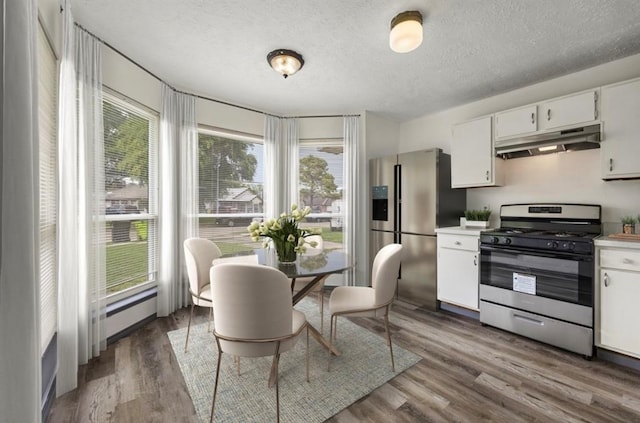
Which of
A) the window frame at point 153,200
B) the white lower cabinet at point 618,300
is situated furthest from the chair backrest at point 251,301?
the white lower cabinet at point 618,300

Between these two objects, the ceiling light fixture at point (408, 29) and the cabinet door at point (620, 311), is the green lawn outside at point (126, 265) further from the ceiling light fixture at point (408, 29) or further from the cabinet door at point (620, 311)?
the cabinet door at point (620, 311)

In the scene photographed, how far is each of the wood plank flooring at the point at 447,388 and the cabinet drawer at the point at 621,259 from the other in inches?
31.4

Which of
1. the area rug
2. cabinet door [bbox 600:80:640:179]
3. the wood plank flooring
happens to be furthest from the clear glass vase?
cabinet door [bbox 600:80:640:179]

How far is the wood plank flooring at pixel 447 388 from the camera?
A: 5.33ft

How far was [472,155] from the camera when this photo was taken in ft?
10.6

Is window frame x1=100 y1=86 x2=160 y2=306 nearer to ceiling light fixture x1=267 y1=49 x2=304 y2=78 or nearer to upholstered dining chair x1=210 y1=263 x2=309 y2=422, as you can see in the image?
ceiling light fixture x1=267 y1=49 x2=304 y2=78

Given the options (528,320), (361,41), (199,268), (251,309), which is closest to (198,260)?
(199,268)

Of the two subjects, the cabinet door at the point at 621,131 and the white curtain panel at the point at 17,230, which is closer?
the white curtain panel at the point at 17,230

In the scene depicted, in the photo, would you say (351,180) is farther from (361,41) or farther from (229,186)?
(361,41)

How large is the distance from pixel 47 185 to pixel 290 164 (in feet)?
8.87

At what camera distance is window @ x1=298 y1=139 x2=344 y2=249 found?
13.6 ft

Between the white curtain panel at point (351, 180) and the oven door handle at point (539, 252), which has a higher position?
the white curtain panel at point (351, 180)

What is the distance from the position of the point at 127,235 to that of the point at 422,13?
3.26m

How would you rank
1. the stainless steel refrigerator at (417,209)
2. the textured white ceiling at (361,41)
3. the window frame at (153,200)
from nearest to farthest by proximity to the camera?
the textured white ceiling at (361,41), the window frame at (153,200), the stainless steel refrigerator at (417,209)
